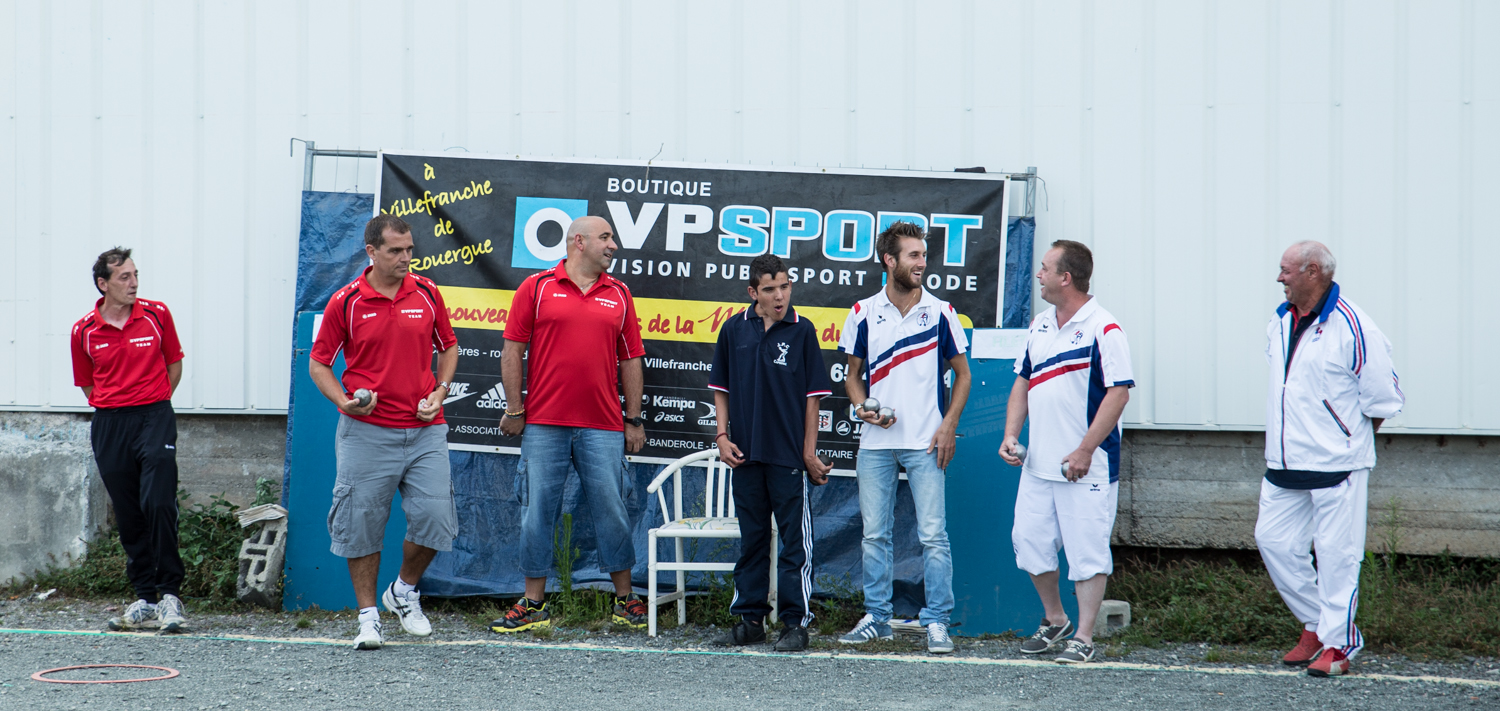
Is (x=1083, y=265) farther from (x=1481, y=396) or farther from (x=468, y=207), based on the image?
(x=468, y=207)

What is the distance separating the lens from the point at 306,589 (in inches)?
206

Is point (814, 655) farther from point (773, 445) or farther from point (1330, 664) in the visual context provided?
point (1330, 664)

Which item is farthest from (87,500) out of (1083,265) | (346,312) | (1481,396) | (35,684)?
(1481,396)

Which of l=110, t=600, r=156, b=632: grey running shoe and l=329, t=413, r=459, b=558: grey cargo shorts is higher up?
l=329, t=413, r=459, b=558: grey cargo shorts

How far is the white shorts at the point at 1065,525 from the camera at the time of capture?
428 cm

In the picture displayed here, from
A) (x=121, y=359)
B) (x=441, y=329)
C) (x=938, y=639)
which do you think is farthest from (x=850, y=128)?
(x=121, y=359)

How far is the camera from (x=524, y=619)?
15.9ft

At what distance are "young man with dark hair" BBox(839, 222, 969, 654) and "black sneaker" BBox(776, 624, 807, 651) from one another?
225mm

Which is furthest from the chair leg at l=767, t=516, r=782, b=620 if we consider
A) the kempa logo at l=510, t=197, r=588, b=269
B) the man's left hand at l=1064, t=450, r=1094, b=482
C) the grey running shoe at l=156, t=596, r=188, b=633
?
the grey running shoe at l=156, t=596, r=188, b=633

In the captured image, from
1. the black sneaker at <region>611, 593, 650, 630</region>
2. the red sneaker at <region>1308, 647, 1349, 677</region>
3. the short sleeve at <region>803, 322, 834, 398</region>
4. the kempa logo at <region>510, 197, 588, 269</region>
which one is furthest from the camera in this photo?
the kempa logo at <region>510, 197, 588, 269</region>

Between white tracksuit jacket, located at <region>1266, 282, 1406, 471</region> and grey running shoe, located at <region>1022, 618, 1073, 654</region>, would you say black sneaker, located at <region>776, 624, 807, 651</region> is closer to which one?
grey running shoe, located at <region>1022, 618, 1073, 654</region>

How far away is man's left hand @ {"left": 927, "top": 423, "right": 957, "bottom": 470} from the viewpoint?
454 cm

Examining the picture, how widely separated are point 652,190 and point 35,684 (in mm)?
3489

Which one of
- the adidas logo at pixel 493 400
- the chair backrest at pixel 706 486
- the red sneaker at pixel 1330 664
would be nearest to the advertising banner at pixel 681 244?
the adidas logo at pixel 493 400
